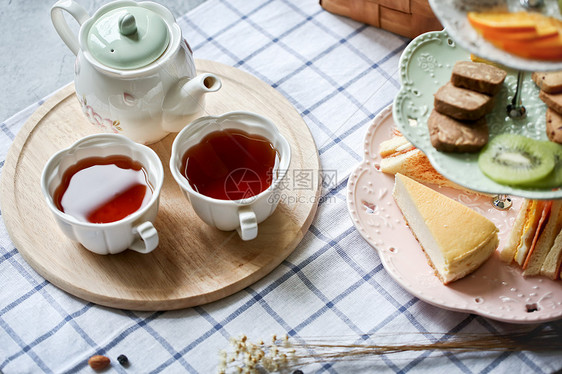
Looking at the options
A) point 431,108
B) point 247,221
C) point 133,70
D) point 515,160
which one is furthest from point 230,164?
point 515,160

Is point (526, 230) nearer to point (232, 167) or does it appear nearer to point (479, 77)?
point (479, 77)

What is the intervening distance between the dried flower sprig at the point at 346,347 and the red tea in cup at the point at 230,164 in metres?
0.25

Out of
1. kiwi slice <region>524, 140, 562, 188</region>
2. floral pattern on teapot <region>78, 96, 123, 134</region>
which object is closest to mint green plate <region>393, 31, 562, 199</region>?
kiwi slice <region>524, 140, 562, 188</region>

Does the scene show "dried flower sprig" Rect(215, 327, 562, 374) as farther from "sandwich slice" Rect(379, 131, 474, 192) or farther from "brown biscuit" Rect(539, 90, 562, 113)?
"brown biscuit" Rect(539, 90, 562, 113)

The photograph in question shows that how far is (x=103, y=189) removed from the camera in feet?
3.89

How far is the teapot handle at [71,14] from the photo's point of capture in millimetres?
1202

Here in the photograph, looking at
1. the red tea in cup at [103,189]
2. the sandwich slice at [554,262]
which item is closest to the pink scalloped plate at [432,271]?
the sandwich slice at [554,262]

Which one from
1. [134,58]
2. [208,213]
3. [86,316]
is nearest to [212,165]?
[208,213]

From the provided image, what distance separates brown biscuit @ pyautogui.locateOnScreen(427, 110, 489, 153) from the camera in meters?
0.98

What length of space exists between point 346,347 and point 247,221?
263 millimetres

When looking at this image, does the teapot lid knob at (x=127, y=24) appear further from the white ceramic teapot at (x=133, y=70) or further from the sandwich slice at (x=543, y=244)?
the sandwich slice at (x=543, y=244)

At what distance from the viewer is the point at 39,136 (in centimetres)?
137

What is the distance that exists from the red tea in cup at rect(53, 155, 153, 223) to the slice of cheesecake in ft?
1.51

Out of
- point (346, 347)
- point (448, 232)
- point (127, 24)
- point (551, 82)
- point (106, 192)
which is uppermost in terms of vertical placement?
point (127, 24)
